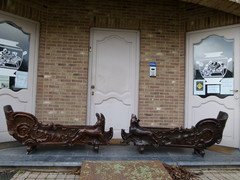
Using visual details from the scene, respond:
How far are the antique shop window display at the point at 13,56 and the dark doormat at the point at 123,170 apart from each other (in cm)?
224

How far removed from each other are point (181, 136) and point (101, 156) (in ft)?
4.48

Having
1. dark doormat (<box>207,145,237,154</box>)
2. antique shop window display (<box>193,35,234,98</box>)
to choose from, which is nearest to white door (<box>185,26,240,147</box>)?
antique shop window display (<box>193,35,234,98</box>)

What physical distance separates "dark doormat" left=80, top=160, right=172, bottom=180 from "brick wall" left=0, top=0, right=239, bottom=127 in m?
1.56

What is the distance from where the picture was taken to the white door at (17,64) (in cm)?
372

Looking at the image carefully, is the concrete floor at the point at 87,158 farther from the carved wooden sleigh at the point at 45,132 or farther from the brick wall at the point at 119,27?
the brick wall at the point at 119,27

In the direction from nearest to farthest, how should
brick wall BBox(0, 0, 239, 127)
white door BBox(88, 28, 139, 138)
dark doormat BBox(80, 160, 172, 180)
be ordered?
dark doormat BBox(80, 160, 172, 180) → brick wall BBox(0, 0, 239, 127) → white door BBox(88, 28, 139, 138)

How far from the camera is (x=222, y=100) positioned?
401cm

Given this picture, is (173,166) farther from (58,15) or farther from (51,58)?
(58,15)

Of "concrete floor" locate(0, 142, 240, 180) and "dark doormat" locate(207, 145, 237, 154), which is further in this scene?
"dark doormat" locate(207, 145, 237, 154)

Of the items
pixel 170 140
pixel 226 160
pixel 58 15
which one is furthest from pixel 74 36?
pixel 226 160

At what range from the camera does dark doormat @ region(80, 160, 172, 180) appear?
243 centimetres

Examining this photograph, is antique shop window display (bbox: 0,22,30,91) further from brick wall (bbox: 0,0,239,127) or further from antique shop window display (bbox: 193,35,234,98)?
antique shop window display (bbox: 193,35,234,98)

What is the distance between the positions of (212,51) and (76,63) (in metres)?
2.95

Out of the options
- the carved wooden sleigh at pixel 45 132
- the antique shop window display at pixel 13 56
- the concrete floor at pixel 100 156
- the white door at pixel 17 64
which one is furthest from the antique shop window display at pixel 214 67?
the antique shop window display at pixel 13 56
